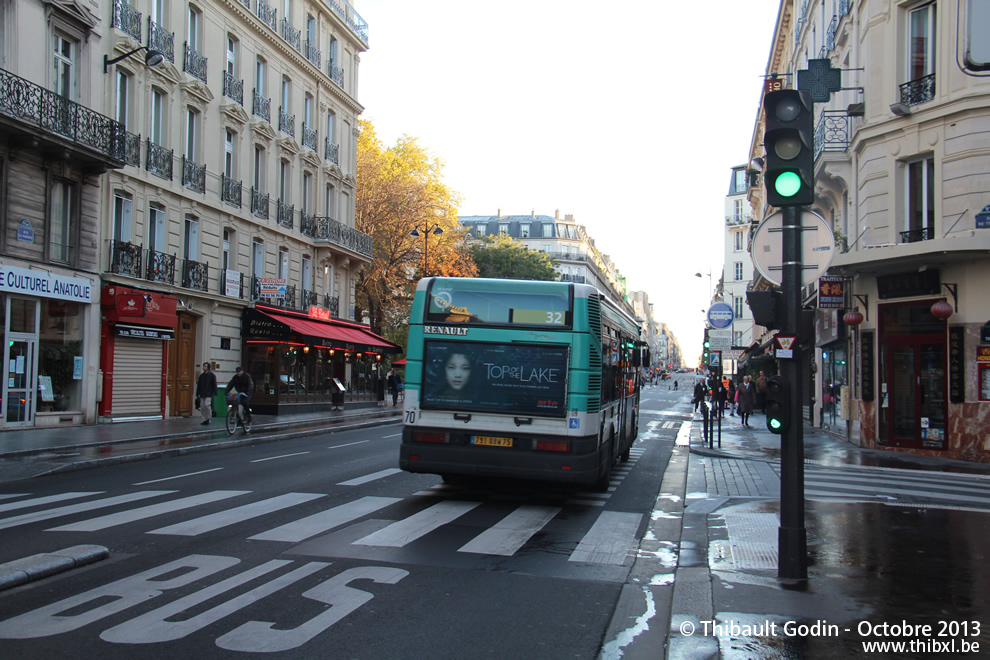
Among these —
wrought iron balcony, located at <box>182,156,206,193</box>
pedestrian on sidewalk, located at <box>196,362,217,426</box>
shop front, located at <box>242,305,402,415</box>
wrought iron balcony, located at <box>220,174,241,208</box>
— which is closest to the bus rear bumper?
pedestrian on sidewalk, located at <box>196,362,217,426</box>

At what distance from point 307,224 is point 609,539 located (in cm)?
3008

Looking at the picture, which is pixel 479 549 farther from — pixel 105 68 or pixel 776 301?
pixel 105 68

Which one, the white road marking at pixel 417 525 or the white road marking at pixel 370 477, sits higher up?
the white road marking at pixel 417 525

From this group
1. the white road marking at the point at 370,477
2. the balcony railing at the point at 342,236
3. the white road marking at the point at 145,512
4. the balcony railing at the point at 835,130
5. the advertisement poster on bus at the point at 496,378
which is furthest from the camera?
the balcony railing at the point at 342,236

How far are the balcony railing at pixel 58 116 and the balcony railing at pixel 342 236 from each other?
1427cm

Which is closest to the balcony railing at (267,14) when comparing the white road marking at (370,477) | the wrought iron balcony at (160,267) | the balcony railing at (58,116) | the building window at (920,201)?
the balcony railing at (58,116)

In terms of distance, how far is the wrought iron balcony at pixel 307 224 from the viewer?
35.6 meters

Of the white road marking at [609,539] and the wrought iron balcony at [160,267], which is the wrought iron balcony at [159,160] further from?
the white road marking at [609,539]

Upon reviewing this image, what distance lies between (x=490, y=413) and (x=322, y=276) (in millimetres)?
28672

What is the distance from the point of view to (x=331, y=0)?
122ft

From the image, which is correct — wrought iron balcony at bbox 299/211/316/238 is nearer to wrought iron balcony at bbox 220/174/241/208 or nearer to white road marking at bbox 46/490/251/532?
wrought iron balcony at bbox 220/174/241/208

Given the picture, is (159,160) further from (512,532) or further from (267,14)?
(512,532)

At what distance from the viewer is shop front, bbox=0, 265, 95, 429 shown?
64.0ft

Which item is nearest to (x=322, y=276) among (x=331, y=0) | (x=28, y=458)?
(x=331, y=0)
